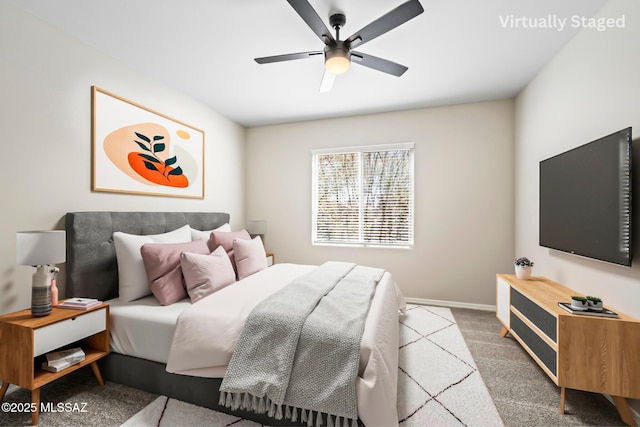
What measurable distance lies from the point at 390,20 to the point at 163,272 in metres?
2.44

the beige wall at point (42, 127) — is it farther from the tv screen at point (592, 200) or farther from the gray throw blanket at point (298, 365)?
the tv screen at point (592, 200)

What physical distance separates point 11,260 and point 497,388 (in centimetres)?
355

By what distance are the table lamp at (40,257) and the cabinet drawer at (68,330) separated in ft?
0.49

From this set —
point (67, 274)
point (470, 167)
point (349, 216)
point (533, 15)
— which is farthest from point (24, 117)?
point (470, 167)

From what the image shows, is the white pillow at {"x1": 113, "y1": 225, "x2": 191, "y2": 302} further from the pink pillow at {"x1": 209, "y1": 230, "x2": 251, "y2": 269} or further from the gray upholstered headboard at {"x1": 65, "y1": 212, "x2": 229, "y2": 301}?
the pink pillow at {"x1": 209, "y1": 230, "x2": 251, "y2": 269}

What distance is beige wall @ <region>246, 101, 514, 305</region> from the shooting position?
11.9ft

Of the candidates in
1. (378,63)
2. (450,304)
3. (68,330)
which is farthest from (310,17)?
(450,304)

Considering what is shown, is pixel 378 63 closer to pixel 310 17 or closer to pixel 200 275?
pixel 310 17

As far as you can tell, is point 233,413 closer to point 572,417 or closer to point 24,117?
point 572,417

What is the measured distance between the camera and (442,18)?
6.88ft

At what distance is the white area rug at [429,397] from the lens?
5.60ft

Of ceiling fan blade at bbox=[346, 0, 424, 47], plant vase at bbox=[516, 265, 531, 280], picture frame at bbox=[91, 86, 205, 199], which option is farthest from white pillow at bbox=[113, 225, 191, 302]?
plant vase at bbox=[516, 265, 531, 280]

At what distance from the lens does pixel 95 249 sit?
2.28 meters

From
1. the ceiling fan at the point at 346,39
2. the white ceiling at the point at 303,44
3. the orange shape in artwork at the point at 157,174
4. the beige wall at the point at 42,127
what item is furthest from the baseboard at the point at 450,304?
the beige wall at the point at 42,127
